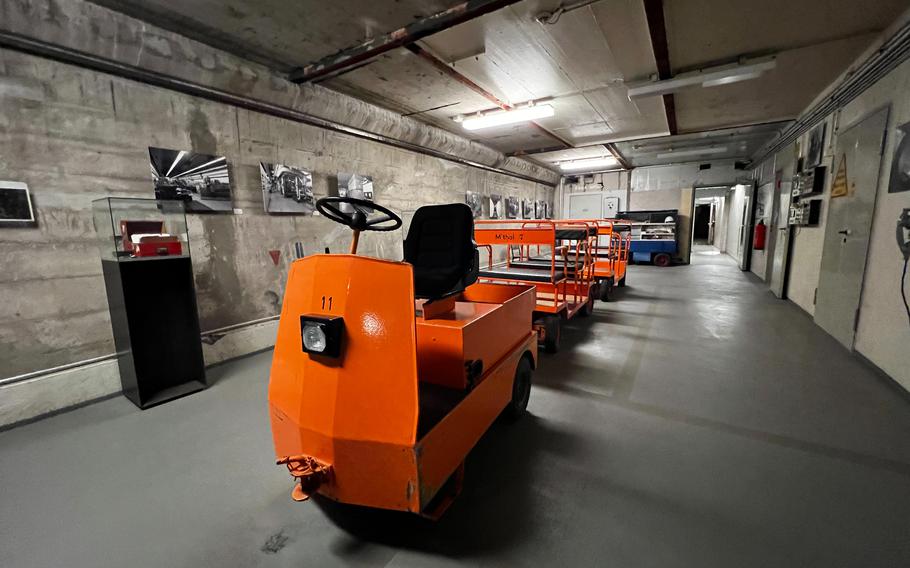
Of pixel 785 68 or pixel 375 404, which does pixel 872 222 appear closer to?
pixel 785 68

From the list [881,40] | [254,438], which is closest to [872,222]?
[881,40]

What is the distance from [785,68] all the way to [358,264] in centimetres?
599

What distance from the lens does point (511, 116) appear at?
18.5ft

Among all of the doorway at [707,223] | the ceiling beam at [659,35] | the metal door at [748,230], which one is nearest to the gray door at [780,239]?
the metal door at [748,230]

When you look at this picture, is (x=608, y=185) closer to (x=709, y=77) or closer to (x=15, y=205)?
(x=709, y=77)

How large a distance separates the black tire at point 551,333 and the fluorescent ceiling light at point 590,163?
808 cm

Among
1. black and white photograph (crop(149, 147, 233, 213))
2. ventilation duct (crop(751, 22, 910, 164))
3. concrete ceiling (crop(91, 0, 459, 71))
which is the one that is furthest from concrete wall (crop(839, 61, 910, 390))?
black and white photograph (crop(149, 147, 233, 213))

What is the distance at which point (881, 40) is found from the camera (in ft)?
11.5

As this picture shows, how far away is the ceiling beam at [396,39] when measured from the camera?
111 inches

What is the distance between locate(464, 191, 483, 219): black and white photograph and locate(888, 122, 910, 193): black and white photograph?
6.09 m

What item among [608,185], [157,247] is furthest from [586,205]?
[157,247]

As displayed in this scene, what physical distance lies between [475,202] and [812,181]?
5694mm

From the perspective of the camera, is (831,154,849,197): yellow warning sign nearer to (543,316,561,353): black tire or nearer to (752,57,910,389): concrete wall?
(752,57,910,389): concrete wall

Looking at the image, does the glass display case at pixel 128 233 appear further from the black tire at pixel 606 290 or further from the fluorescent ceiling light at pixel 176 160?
the black tire at pixel 606 290
